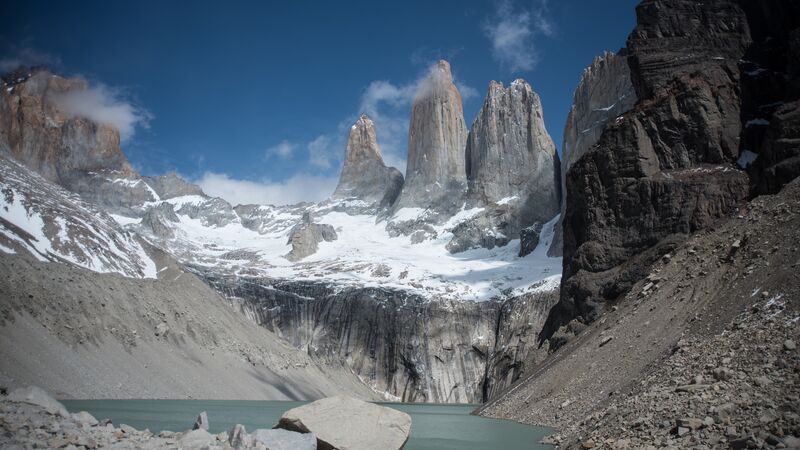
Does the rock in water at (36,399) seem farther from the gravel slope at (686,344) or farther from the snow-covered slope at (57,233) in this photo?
the snow-covered slope at (57,233)

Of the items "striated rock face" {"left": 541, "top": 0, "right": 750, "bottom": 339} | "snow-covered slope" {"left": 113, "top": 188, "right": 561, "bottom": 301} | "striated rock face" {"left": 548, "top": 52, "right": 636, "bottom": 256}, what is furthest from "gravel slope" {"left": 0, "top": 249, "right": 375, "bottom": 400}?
"striated rock face" {"left": 548, "top": 52, "right": 636, "bottom": 256}

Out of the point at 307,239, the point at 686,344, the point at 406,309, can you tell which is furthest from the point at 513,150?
the point at 686,344

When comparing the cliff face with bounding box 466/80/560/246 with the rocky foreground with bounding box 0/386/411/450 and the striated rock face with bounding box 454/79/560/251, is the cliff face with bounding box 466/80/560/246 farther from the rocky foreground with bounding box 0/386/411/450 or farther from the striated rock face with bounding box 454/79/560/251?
the rocky foreground with bounding box 0/386/411/450

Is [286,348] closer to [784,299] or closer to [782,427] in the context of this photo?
[784,299]

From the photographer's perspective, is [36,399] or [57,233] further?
[57,233]

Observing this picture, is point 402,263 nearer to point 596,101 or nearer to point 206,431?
point 596,101

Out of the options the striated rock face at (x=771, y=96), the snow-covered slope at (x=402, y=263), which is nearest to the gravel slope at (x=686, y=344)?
the striated rock face at (x=771, y=96)

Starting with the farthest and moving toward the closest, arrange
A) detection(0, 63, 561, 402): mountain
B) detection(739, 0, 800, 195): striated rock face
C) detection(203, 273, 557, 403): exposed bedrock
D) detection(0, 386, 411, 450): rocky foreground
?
1. detection(0, 63, 561, 402): mountain
2. detection(203, 273, 557, 403): exposed bedrock
3. detection(739, 0, 800, 195): striated rock face
4. detection(0, 386, 411, 450): rocky foreground
